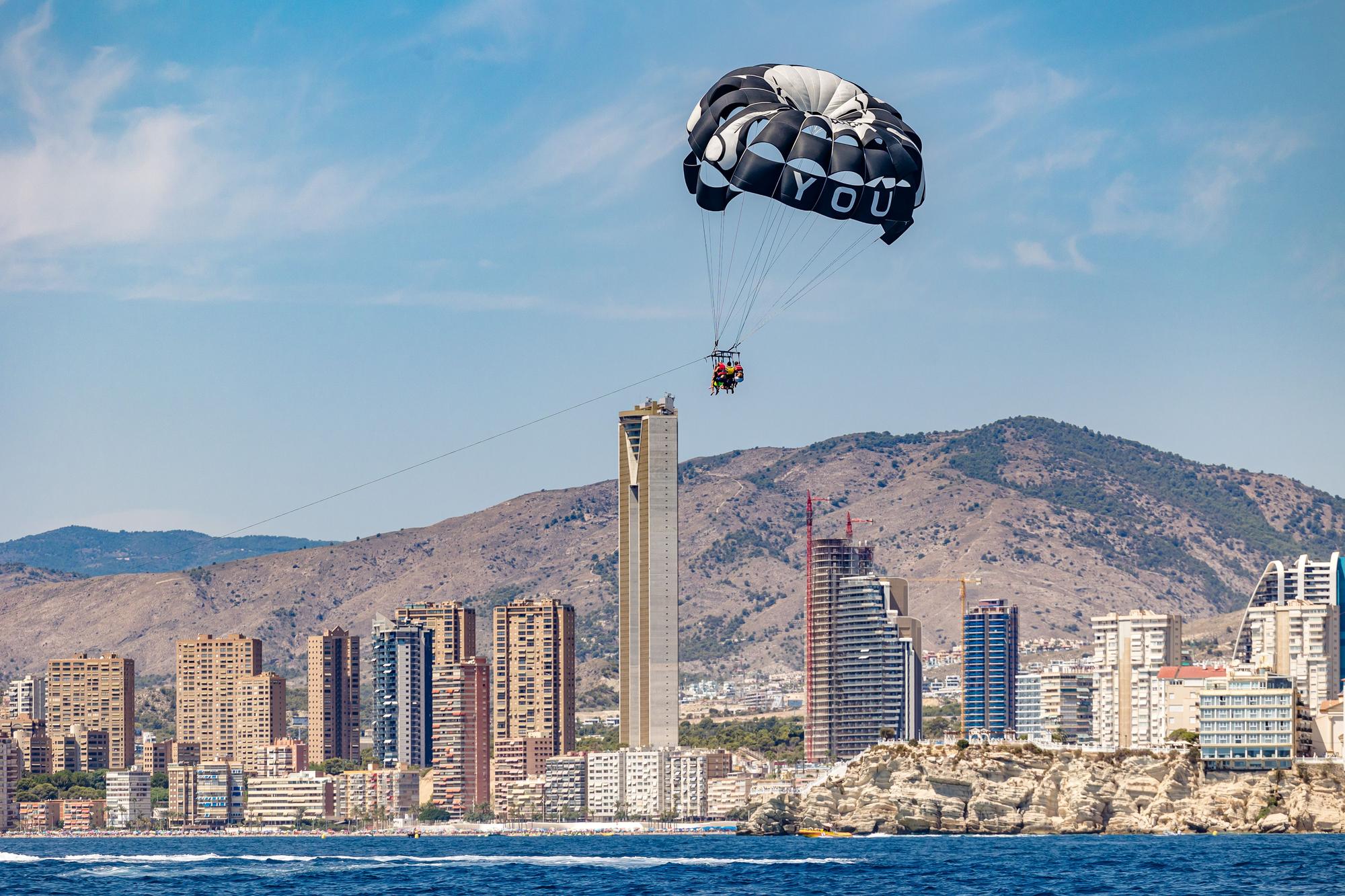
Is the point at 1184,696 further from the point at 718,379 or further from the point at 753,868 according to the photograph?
the point at 718,379

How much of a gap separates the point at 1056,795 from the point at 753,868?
42.4m

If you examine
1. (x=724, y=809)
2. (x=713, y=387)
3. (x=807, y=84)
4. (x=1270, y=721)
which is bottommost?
(x=724, y=809)

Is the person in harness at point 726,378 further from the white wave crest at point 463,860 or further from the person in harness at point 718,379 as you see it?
the white wave crest at point 463,860

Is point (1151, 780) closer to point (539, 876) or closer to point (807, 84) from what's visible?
point (539, 876)

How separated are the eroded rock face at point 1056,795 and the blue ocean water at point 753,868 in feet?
18.6

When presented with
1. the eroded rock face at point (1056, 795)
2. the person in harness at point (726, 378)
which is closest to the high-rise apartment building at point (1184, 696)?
the eroded rock face at point (1056, 795)

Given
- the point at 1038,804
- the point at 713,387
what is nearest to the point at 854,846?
the point at 1038,804

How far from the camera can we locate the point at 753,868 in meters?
102

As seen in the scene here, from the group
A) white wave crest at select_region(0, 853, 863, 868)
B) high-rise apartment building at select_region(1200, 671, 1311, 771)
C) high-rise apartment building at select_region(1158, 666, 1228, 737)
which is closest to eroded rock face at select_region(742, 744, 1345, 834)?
high-rise apartment building at select_region(1200, 671, 1311, 771)

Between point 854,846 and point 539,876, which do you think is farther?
point 854,846

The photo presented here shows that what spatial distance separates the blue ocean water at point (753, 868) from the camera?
290 ft

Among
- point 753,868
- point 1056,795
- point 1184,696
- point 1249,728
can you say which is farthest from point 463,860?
point 1184,696

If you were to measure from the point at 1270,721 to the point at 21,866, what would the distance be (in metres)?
74.7

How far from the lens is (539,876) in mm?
98562
